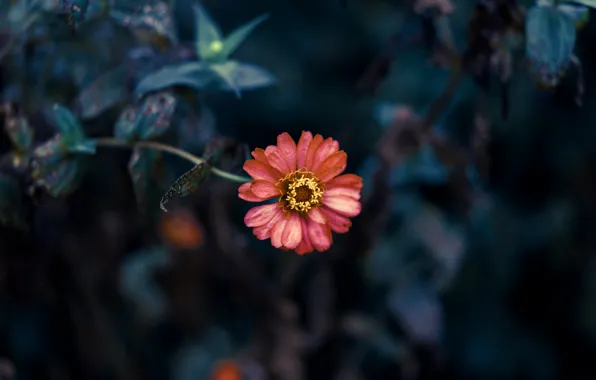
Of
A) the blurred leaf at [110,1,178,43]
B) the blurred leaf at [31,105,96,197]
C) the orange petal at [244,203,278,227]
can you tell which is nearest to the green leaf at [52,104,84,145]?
the blurred leaf at [31,105,96,197]

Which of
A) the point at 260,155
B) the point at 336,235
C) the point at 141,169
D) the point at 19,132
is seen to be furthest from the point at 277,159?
the point at 336,235

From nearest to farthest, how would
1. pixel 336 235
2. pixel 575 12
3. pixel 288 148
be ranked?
pixel 288 148, pixel 575 12, pixel 336 235

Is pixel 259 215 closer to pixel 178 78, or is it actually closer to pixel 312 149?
pixel 312 149

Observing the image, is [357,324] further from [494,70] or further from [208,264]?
[494,70]

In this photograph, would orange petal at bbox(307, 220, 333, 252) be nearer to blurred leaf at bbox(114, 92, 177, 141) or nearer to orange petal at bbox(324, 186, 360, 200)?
orange petal at bbox(324, 186, 360, 200)

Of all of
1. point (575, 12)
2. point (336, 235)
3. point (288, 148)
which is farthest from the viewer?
point (336, 235)

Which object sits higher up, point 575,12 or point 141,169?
point 575,12

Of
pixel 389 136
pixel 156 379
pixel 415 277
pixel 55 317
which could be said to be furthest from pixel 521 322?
pixel 55 317

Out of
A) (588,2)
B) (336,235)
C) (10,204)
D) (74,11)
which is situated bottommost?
(10,204)
